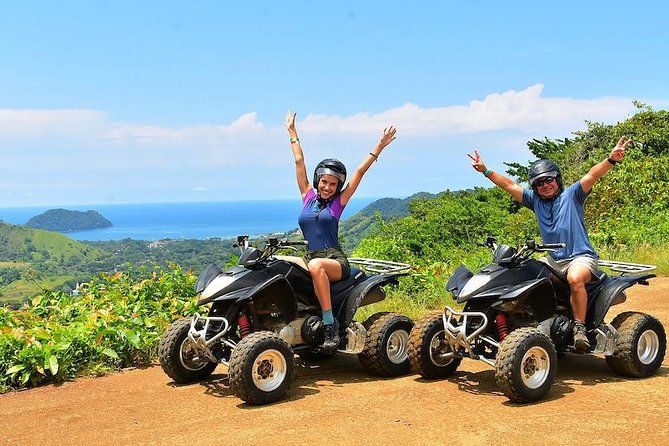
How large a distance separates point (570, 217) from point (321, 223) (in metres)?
2.23

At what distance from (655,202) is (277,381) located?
1636cm

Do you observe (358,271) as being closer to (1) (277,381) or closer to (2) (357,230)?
(1) (277,381)

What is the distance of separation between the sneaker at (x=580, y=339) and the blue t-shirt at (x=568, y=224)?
2.08 feet

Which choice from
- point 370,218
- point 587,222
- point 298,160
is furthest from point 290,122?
point 370,218

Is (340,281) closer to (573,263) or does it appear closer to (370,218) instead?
(573,263)

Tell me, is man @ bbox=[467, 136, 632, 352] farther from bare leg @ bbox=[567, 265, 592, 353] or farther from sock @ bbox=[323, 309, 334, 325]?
sock @ bbox=[323, 309, 334, 325]

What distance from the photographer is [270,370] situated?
20.9 ft

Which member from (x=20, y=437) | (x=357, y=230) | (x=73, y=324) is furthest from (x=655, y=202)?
(x=357, y=230)

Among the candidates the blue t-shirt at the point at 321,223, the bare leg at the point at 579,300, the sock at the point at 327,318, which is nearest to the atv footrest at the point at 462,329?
the bare leg at the point at 579,300

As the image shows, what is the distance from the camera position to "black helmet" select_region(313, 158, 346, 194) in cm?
730

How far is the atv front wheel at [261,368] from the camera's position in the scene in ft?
20.0

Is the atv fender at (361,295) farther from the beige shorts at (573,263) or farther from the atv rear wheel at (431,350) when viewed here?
the beige shorts at (573,263)

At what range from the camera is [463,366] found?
7.59m

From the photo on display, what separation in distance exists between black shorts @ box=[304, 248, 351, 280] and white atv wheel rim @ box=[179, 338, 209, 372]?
1.29 metres
